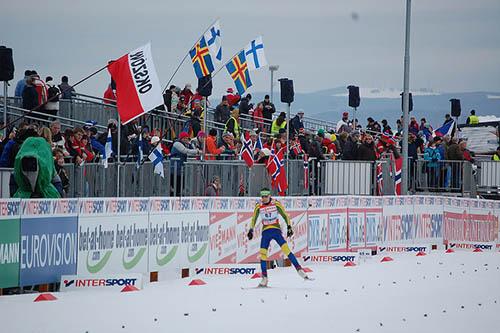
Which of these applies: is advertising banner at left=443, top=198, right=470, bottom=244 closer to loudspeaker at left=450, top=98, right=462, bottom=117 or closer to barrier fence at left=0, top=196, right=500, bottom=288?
barrier fence at left=0, top=196, right=500, bottom=288

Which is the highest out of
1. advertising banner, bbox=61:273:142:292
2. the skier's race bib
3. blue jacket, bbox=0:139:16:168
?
blue jacket, bbox=0:139:16:168

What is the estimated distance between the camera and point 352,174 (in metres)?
Result: 35.2

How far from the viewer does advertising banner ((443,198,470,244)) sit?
36.5 metres

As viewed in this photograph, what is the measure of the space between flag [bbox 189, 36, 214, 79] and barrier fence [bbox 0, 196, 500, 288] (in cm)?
385

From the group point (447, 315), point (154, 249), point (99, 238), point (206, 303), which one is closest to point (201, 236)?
point (154, 249)

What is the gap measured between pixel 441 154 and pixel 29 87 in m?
16.8

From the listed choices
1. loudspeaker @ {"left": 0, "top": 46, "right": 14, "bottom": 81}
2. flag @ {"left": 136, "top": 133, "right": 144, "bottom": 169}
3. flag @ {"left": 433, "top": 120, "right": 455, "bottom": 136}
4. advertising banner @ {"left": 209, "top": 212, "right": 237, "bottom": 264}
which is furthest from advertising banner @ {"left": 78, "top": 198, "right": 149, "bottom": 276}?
flag @ {"left": 433, "top": 120, "right": 455, "bottom": 136}

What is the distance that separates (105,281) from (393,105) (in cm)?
15465

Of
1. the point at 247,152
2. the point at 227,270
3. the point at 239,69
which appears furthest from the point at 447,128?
the point at 227,270

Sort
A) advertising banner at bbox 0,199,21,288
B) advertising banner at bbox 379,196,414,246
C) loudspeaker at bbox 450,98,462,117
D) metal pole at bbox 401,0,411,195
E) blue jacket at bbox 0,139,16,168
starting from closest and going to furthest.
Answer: advertising banner at bbox 0,199,21,288 < blue jacket at bbox 0,139,16,168 < advertising banner at bbox 379,196,414,246 < metal pole at bbox 401,0,411,195 < loudspeaker at bbox 450,98,462,117

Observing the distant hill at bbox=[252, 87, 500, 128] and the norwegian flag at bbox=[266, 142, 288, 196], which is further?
the distant hill at bbox=[252, 87, 500, 128]

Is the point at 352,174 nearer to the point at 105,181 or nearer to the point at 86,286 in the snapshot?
the point at 105,181

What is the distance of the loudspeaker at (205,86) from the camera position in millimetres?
29406

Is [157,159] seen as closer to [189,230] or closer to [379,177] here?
[189,230]
